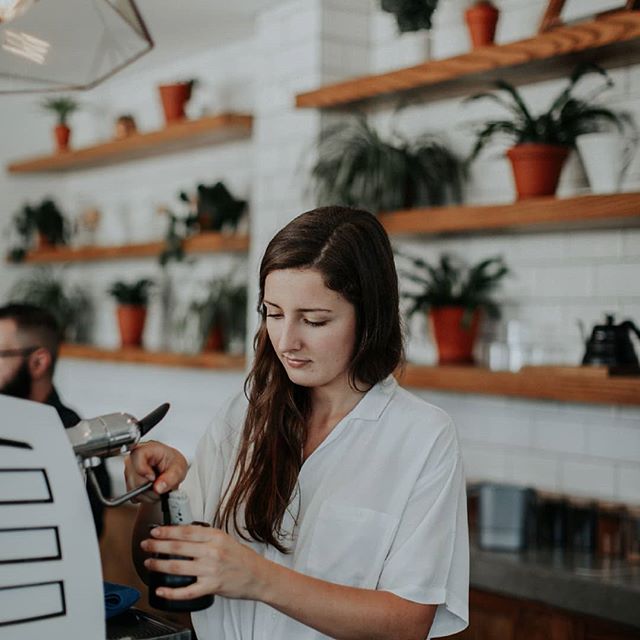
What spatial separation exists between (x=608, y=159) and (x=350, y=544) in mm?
1739

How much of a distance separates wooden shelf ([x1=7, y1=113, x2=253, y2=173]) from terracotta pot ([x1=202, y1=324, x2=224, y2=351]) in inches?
35.7

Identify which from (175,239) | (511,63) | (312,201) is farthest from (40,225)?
(511,63)

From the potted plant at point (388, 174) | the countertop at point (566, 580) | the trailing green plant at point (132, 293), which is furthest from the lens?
the trailing green plant at point (132, 293)

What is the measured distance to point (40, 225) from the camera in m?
5.98

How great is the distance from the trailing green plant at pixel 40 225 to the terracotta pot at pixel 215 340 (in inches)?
67.2

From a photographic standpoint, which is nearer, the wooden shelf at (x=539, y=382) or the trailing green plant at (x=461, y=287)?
the wooden shelf at (x=539, y=382)

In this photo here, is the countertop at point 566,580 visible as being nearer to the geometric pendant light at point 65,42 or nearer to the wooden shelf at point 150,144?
the geometric pendant light at point 65,42

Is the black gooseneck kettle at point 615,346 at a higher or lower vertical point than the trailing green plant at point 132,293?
lower

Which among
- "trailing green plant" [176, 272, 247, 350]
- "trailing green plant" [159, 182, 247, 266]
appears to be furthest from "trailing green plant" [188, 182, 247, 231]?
"trailing green plant" [176, 272, 247, 350]

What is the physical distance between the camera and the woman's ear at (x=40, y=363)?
337 centimetres

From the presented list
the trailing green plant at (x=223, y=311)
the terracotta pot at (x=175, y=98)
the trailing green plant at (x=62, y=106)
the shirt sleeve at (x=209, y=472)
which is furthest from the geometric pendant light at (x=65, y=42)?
the trailing green plant at (x=62, y=106)

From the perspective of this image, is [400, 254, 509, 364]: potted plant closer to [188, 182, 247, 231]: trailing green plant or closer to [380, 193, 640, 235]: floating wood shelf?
[380, 193, 640, 235]: floating wood shelf

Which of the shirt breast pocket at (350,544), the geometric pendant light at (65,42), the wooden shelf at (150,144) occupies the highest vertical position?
the wooden shelf at (150,144)

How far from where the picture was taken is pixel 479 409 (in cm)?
373
